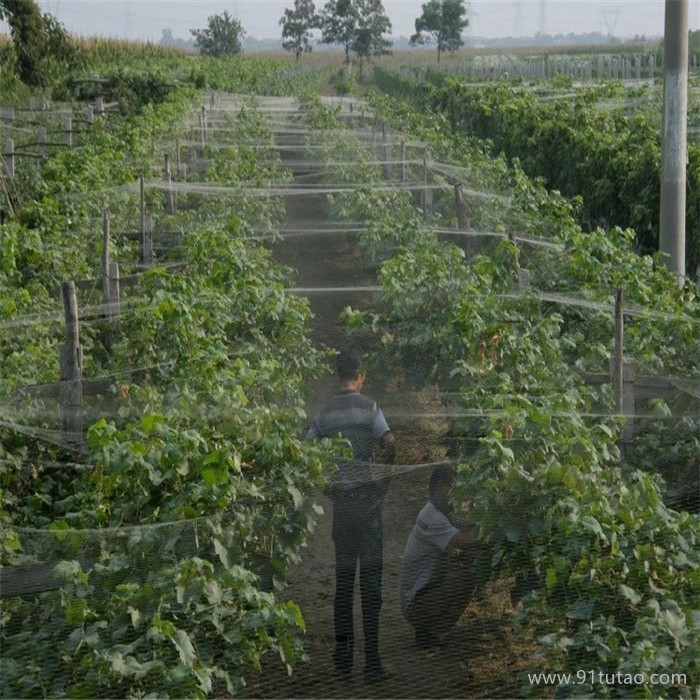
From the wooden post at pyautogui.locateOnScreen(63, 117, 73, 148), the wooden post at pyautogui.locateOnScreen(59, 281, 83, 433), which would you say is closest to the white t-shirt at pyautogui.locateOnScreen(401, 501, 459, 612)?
the wooden post at pyautogui.locateOnScreen(59, 281, 83, 433)

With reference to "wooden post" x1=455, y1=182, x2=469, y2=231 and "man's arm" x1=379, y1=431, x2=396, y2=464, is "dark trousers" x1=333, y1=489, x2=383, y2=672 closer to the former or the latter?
→ "man's arm" x1=379, y1=431, x2=396, y2=464

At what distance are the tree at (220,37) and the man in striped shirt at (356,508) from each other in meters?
49.4

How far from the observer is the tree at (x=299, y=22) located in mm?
51031

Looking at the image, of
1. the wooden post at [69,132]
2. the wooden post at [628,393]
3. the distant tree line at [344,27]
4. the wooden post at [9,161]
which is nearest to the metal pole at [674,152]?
the wooden post at [628,393]

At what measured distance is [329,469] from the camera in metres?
5.54

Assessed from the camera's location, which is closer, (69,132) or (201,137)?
(201,137)

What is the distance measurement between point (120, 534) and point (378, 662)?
1.00m

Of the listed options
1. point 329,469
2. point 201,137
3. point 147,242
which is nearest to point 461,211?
point 147,242

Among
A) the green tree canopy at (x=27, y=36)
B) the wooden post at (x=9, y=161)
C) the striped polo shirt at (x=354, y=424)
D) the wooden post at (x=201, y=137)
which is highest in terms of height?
the green tree canopy at (x=27, y=36)

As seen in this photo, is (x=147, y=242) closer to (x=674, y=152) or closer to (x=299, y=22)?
(x=674, y=152)

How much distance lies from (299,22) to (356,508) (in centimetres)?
4880

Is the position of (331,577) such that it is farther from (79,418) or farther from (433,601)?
(79,418)

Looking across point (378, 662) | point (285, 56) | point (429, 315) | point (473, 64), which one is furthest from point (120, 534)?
point (285, 56)

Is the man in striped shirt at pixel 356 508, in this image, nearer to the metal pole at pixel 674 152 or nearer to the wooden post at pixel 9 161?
the metal pole at pixel 674 152
